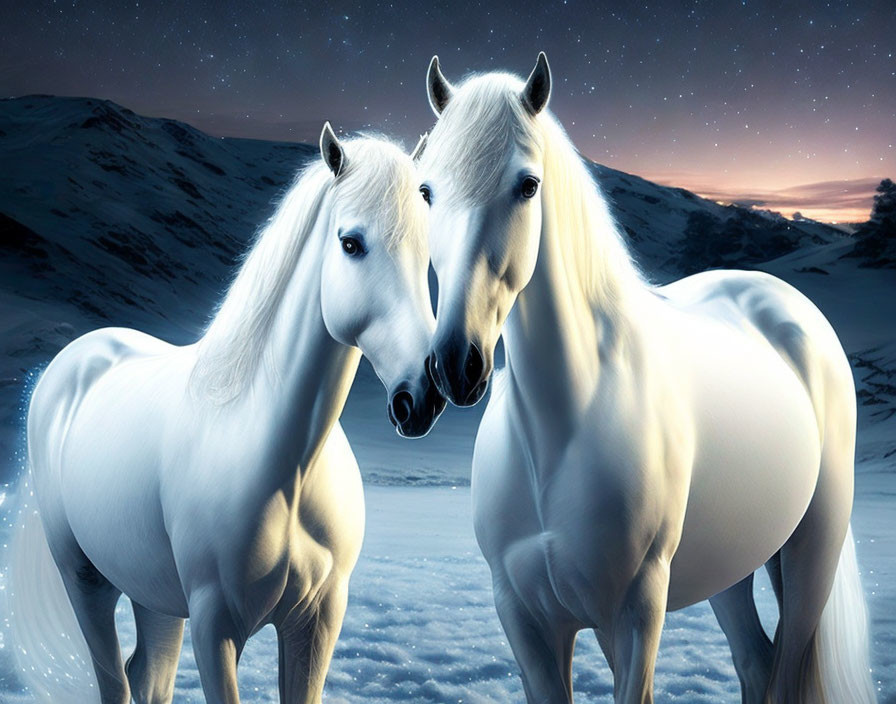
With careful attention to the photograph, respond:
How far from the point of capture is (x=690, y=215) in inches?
204

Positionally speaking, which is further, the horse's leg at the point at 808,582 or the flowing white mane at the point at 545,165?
the horse's leg at the point at 808,582

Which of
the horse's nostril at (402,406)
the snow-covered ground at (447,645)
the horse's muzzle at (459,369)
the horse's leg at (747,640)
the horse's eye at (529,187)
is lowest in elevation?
the snow-covered ground at (447,645)

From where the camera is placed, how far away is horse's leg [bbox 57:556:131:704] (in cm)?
173

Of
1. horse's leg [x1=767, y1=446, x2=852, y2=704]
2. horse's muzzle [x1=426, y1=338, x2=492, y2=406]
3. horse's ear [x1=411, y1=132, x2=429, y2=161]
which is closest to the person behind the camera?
horse's muzzle [x1=426, y1=338, x2=492, y2=406]

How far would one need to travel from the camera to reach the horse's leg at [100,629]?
173cm

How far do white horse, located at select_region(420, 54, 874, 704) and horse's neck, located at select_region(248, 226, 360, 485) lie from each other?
8.8 inches

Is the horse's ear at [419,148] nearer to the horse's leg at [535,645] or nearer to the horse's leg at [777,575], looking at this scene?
the horse's leg at [535,645]

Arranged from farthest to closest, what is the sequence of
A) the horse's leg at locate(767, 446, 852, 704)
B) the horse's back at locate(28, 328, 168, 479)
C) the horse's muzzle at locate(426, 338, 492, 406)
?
1. the horse's back at locate(28, 328, 168, 479)
2. the horse's leg at locate(767, 446, 852, 704)
3. the horse's muzzle at locate(426, 338, 492, 406)

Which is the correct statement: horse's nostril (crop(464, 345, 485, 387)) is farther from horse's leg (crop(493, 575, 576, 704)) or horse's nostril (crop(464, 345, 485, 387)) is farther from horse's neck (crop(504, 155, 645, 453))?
horse's leg (crop(493, 575, 576, 704))

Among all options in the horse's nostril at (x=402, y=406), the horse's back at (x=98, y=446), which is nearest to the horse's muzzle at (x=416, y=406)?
the horse's nostril at (x=402, y=406)

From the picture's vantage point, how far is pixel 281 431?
1.30m

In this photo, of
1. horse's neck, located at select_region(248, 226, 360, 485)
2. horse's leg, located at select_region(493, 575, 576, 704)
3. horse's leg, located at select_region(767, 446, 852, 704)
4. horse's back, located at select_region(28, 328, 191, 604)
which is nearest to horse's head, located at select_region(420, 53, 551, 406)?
horse's neck, located at select_region(248, 226, 360, 485)

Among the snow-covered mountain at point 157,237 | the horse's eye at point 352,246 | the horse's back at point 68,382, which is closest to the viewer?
the horse's eye at point 352,246

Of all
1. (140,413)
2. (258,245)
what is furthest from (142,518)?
(258,245)
